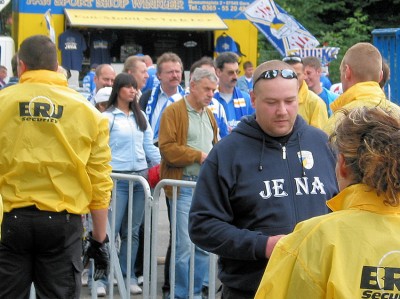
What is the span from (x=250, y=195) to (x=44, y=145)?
1636 millimetres

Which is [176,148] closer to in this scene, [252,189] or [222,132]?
[222,132]

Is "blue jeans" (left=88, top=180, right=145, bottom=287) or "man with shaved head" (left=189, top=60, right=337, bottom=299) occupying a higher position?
"man with shaved head" (left=189, top=60, right=337, bottom=299)

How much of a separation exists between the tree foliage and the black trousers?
2140cm

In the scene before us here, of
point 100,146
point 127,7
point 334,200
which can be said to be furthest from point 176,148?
point 127,7

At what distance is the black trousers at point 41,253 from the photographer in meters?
5.39

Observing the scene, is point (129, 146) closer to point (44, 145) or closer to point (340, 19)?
point (44, 145)

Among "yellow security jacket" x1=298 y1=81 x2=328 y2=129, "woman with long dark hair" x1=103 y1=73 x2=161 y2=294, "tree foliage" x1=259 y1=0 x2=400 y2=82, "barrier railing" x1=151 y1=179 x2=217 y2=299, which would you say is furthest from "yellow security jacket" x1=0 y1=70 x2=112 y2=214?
"tree foliage" x1=259 y1=0 x2=400 y2=82

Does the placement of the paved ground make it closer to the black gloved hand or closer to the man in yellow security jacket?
the black gloved hand

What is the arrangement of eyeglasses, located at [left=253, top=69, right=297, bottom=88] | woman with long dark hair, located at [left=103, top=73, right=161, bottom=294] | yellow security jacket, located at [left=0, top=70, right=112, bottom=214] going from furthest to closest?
woman with long dark hair, located at [left=103, top=73, right=161, bottom=294]
yellow security jacket, located at [left=0, top=70, right=112, bottom=214]
eyeglasses, located at [left=253, top=69, right=297, bottom=88]

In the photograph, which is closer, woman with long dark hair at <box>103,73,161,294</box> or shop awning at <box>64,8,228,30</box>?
woman with long dark hair at <box>103,73,161,294</box>

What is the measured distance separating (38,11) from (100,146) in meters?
17.7

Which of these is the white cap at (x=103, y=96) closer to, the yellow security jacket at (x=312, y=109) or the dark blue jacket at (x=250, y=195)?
the yellow security jacket at (x=312, y=109)

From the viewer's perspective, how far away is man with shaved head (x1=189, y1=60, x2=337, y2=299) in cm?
423

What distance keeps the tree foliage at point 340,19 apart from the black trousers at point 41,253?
70.2ft
